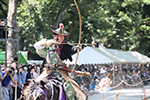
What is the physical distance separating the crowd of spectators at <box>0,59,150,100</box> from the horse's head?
1.46m

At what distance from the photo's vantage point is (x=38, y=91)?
456 centimetres

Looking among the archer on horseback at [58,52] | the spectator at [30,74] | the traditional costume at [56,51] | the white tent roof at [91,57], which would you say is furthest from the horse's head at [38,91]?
the white tent roof at [91,57]

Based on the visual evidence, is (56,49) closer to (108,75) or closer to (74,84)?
(74,84)

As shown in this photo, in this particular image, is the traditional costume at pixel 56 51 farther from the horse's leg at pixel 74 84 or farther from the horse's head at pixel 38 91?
the horse's head at pixel 38 91

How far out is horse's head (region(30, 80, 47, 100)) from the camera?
4.49m

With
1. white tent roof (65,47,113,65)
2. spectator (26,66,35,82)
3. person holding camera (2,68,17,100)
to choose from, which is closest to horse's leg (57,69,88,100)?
person holding camera (2,68,17,100)

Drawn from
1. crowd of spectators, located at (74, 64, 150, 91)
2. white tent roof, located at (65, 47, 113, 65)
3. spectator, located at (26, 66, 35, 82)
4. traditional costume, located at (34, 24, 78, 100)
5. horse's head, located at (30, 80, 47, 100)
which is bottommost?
crowd of spectators, located at (74, 64, 150, 91)

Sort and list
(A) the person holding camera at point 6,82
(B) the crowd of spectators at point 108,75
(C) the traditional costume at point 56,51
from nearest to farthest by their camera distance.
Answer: (C) the traditional costume at point 56,51 < (A) the person holding camera at point 6,82 < (B) the crowd of spectators at point 108,75

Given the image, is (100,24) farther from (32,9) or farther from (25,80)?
(25,80)

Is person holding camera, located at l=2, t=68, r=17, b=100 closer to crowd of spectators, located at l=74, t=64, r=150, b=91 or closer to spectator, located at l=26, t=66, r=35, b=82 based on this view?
spectator, located at l=26, t=66, r=35, b=82

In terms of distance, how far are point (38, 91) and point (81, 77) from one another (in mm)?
10760

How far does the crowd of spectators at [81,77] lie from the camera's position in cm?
969

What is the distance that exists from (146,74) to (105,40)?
492 cm

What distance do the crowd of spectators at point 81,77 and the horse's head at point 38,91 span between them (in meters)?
1.46
